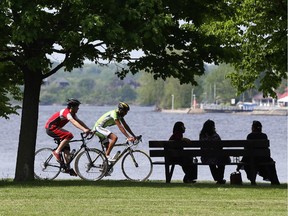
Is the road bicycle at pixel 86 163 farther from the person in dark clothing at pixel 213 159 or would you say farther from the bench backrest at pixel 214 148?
the person in dark clothing at pixel 213 159

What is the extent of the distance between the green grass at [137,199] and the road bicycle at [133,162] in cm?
76

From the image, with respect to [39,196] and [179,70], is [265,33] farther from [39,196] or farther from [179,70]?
[39,196]

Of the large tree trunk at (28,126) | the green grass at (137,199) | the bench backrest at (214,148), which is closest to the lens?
the green grass at (137,199)

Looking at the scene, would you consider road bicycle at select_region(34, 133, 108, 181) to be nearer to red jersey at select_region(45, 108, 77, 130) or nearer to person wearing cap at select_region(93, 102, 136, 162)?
person wearing cap at select_region(93, 102, 136, 162)

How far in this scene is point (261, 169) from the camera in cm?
2055

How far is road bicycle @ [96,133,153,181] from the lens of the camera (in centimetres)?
2073

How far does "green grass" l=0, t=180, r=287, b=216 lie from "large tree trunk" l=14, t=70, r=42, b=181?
0.97m

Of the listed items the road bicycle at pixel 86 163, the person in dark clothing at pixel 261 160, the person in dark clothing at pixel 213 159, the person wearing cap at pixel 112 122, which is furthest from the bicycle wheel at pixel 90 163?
the person in dark clothing at pixel 261 160

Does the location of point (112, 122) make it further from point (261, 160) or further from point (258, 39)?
point (258, 39)

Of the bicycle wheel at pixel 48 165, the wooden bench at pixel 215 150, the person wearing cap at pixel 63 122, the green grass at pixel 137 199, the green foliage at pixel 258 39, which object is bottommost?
the green grass at pixel 137 199

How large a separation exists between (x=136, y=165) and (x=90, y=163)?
91 centimetres

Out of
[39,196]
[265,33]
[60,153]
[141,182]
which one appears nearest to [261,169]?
[141,182]

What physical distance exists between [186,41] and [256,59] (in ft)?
24.1

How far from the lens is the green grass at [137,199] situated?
14.5m
